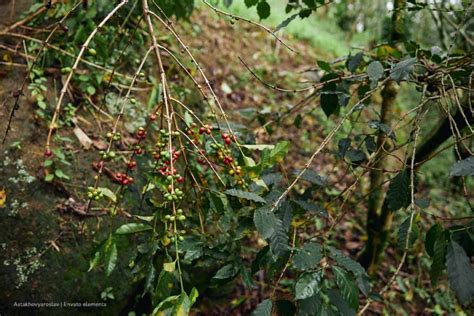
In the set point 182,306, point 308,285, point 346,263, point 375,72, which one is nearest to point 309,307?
point 308,285

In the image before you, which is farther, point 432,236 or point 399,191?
point 399,191

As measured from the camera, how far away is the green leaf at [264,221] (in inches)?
46.1

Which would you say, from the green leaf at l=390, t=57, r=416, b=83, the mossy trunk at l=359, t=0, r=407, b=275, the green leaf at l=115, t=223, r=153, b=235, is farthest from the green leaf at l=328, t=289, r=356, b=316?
the mossy trunk at l=359, t=0, r=407, b=275

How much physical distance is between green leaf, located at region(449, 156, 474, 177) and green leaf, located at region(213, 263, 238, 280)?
82cm

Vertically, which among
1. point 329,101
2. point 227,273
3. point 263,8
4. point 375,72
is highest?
point 263,8

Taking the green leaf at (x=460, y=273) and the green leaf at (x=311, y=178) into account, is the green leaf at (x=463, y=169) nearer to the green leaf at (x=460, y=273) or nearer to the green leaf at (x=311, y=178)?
the green leaf at (x=460, y=273)

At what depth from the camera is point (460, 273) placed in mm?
1088

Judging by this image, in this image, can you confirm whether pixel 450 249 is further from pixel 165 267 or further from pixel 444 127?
pixel 444 127

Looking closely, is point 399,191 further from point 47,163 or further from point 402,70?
point 47,163

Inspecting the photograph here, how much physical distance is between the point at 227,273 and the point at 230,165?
1.41ft

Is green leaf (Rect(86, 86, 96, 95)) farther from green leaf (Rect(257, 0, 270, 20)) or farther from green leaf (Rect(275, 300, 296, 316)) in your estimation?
green leaf (Rect(275, 300, 296, 316))

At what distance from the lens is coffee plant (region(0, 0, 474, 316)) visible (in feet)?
3.96

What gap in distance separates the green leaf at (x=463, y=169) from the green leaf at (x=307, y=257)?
46 centimetres

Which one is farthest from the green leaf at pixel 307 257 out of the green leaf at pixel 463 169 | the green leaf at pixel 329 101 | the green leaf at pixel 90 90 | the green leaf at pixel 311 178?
the green leaf at pixel 90 90
